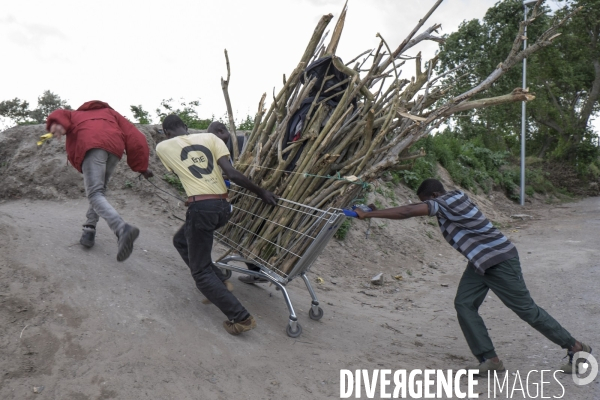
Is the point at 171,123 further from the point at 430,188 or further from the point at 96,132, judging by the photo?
the point at 430,188

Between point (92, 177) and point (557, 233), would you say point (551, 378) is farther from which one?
point (557, 233)

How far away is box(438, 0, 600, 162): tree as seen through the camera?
76.1ft

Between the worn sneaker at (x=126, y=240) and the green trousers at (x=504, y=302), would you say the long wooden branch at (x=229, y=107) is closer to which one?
the worn sneaker at (x=126, y=240)

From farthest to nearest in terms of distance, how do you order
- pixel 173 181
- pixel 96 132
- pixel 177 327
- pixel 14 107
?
pixel 14 107 < pixel 173 181 < pixel 96 132 < pixel 177 327

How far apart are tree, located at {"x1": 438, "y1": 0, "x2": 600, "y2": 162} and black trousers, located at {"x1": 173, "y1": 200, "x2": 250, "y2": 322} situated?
19665 mm

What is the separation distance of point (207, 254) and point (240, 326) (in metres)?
0.59

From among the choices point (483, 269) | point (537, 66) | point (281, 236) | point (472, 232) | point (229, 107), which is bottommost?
point (281, 236)

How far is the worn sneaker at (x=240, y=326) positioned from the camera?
3937 mm

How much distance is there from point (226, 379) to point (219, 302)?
0.64m

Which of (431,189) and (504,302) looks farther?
(431,189)

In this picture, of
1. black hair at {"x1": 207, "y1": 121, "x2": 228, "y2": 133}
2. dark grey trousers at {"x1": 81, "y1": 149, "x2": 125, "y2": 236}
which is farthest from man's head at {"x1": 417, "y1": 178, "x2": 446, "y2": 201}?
dark grey trousers at {"x1": 81, "y1": 149, "x2": 125, "y2": 236}

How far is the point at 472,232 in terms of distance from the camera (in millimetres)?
3939

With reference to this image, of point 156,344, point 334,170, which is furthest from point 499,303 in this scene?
point 156,344

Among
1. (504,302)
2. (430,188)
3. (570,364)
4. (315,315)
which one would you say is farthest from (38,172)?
(570,364)
